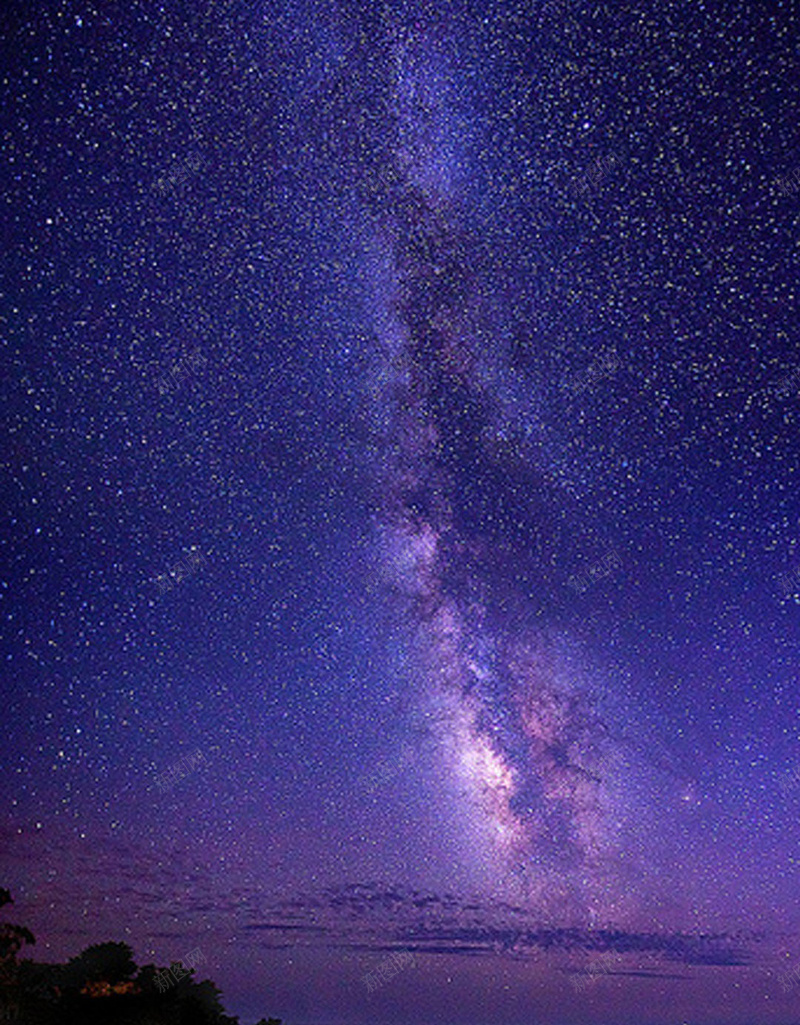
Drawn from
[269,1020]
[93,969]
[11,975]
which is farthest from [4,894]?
[269,1020]

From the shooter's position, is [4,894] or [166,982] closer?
[166,982]

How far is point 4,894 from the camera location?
→ 14.3 m

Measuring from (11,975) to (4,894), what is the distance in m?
2.43

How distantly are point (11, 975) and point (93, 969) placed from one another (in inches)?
53.2

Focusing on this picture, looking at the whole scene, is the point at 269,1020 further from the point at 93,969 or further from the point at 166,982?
the point at 93,969

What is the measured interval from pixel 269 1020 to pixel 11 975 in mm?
3709

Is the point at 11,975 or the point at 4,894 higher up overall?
the point at 4,894

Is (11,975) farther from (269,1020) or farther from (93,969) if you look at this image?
(269,1020)

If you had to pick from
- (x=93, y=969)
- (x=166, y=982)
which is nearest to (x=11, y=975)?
(x=93, y=969)

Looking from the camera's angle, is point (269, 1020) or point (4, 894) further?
point (4, 894)

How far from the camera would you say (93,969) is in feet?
38.8

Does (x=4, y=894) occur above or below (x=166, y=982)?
above

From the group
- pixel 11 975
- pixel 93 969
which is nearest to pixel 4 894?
pixel 11 975

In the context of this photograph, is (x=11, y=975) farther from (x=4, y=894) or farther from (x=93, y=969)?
(x=4, y=894)
